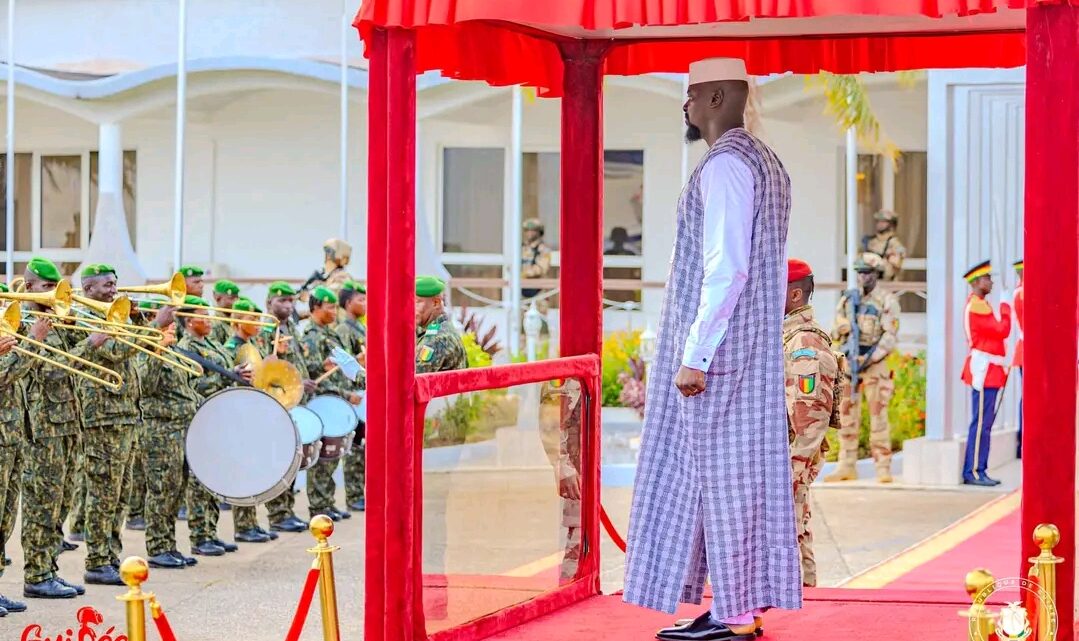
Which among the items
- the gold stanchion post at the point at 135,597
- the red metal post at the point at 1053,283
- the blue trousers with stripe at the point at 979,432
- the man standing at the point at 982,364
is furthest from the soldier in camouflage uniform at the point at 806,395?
the blue trousers with stripe at the point at 979,432

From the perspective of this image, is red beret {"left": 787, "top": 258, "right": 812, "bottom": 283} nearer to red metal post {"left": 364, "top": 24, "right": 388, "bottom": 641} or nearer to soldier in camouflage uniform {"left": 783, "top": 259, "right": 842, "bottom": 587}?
soldier in camouflage uniform {"left": 783, "top": 259, "right": 842, "bottom": 587}

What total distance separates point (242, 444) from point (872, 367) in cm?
649

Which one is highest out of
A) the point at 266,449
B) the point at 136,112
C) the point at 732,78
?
the point at 136,112

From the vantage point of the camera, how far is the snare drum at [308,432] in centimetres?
988

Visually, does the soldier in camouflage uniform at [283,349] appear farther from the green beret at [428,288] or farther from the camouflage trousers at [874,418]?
the camouflage trousers at [874,418]

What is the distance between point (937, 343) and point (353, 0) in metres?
6.85

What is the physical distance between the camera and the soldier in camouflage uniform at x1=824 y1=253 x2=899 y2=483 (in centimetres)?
1373

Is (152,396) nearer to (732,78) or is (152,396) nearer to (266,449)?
(266,449)

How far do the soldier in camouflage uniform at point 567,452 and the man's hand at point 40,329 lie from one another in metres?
2.89

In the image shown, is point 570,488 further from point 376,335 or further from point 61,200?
point 61,200

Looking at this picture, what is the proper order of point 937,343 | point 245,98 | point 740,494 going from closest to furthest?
point 740,494, point 937,343, point 245,98

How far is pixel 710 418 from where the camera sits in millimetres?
5203

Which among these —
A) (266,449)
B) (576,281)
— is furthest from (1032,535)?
(266,449)

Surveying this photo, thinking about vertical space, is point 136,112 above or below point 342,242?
above
